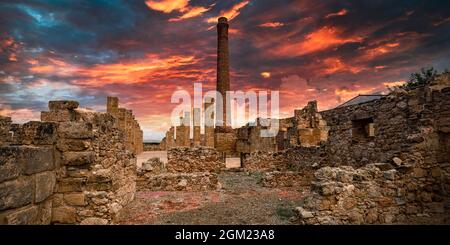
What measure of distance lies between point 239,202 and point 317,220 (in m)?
2.92

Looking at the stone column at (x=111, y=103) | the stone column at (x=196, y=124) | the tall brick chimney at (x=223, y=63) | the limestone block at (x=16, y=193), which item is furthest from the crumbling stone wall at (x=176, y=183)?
the stone column at (x=196, y=124)

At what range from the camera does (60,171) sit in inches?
183

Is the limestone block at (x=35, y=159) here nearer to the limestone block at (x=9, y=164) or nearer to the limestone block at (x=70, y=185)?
the limestone block at (x=9, y=164)

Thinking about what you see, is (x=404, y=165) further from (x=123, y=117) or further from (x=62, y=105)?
(x=123, y=117)

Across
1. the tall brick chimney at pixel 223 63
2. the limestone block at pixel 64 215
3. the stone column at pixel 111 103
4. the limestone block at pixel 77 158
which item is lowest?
the limestone block at pixel 64 215

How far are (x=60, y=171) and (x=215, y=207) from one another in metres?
4.26

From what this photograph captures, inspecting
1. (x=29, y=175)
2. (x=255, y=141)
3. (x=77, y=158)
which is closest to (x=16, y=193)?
(x=29, y=175)

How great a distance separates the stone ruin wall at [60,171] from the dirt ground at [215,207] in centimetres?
96

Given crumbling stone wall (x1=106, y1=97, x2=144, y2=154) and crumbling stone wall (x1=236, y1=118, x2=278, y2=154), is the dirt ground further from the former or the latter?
crumbling stone wall (x1=106, y1=97, x2=144, y2=154)

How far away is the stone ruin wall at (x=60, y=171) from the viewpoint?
131 inches

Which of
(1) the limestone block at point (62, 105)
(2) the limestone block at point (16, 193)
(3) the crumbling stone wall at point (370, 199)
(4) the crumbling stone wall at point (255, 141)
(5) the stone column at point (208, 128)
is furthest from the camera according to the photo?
(5) the stone column at point (208, 128)

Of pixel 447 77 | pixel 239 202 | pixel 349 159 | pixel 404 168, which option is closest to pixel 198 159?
pixel 239 202

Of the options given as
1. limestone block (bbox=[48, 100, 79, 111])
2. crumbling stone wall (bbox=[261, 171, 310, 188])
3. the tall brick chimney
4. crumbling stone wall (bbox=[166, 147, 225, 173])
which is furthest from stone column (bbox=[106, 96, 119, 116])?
limestone block (bbox=[48, 100, 79, 111])
